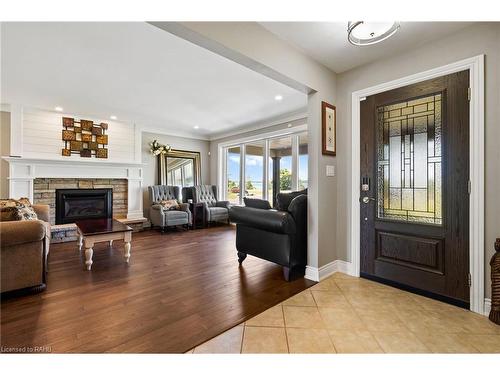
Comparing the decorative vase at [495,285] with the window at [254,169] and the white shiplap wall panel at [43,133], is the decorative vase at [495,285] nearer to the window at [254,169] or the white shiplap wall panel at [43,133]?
the window at [254,169]

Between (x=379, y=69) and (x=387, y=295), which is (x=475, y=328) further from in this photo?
(x=379, y=69)

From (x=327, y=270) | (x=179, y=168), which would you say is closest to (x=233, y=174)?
(x=179, y=168)

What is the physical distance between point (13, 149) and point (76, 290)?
12.3 ft

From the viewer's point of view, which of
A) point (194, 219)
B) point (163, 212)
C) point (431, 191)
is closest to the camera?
point (431, 191)

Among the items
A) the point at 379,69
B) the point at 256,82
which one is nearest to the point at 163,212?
the point at 256,82

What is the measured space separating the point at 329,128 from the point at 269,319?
6.86 ft

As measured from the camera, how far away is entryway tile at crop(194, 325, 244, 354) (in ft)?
4.72

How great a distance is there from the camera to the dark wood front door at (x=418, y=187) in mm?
1987

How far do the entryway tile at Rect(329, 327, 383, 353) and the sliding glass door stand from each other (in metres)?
3.32

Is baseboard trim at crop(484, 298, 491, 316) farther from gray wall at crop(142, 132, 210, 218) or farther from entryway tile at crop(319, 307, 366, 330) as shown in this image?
gray wall at crop(142, 132, 210, 218)

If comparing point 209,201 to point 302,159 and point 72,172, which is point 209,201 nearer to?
point 302,159

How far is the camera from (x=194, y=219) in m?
5.56

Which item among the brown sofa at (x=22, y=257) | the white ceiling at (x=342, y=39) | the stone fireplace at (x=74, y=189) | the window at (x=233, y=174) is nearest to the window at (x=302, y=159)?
the window at (x=233, y=174)

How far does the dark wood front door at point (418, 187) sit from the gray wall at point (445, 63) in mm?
134
